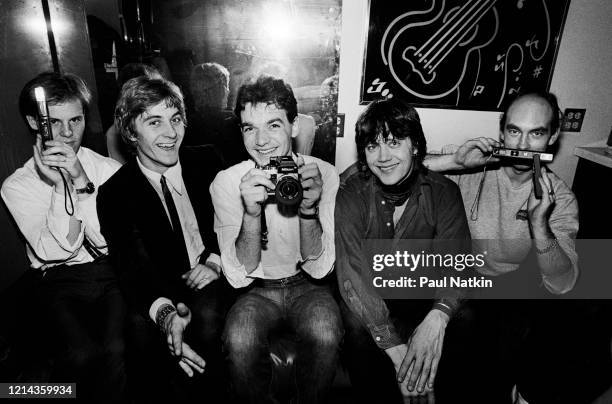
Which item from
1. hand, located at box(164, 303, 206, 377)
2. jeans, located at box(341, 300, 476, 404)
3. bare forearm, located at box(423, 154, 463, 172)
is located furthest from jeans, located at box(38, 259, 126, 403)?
bare forearm, located at box(423, 154, 463, 172)

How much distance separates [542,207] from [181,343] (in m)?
1.63

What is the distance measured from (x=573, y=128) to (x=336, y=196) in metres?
2.28

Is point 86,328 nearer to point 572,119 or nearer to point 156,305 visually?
point 156,305

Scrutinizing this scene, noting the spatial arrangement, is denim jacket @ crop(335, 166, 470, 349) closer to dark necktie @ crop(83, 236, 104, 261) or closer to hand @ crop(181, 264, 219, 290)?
hand @ crop(181, 264, 219, 290)

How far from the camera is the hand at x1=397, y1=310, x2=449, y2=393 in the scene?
139cm

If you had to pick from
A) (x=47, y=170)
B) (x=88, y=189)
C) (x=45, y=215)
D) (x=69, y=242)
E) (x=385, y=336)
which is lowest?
(x=385, y=336)

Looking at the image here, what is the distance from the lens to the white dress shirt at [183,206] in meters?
1.82

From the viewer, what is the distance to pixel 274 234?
1775 millimetres

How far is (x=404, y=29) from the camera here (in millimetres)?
2312

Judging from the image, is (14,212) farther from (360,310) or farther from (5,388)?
(360,310)

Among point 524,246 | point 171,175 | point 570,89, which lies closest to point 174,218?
point 171,175

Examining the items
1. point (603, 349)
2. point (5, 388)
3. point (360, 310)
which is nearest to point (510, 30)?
point (603, 349)

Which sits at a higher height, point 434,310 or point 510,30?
point 510,30

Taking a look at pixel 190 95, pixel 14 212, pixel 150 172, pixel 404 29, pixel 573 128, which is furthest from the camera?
pixel 573 128
